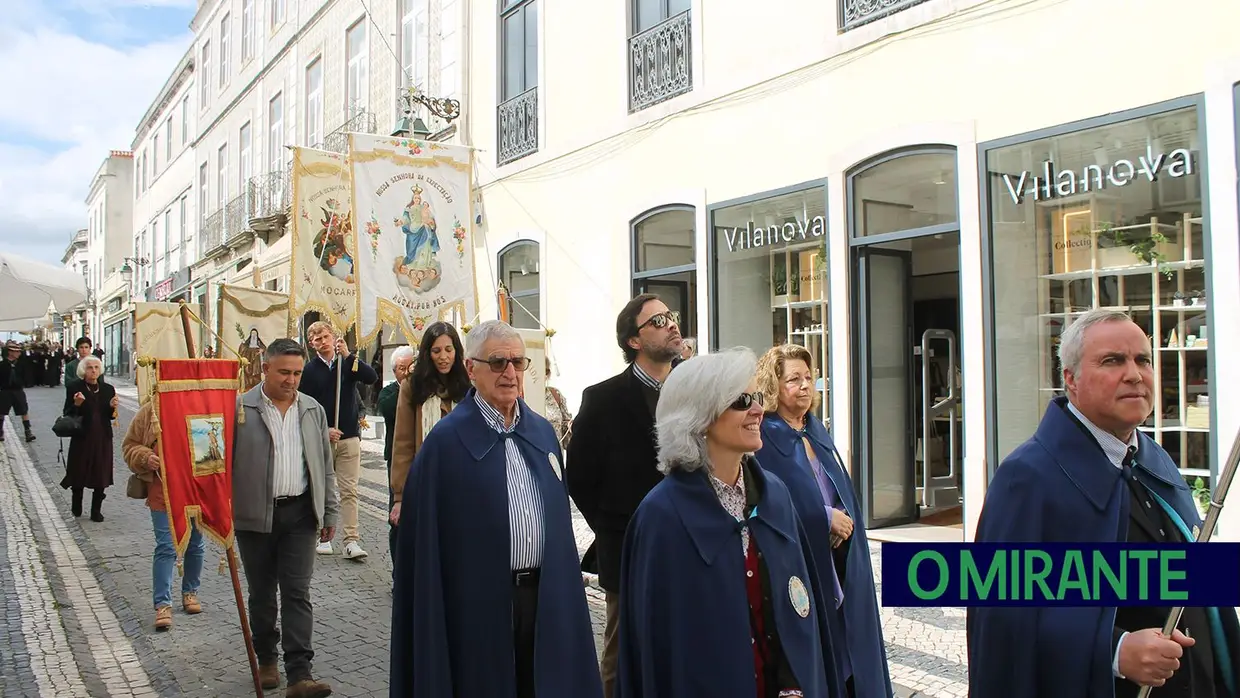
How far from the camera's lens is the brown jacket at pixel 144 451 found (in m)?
6.19

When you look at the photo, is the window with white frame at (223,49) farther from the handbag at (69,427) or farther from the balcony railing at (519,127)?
the handbag at (69,427)

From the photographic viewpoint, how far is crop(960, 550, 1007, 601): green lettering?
169 centimetres

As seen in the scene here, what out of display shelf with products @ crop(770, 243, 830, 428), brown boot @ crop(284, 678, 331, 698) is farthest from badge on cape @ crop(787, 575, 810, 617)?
display shelf with products @ crop(770, 243, 830, 428)

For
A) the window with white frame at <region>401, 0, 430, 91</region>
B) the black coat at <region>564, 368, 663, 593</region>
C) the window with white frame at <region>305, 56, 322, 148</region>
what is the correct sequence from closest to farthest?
the black coat at <region>564, 368, 663, 593</region> → the window with white frame at <region>401, 0, 430, 91</region> → the window with white frame at <region>305, 56, 322, 148</region>

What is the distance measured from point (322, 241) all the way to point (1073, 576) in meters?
9.43

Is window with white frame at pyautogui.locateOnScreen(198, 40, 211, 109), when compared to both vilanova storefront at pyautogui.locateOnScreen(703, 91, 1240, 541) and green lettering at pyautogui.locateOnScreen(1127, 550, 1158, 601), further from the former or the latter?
green lettering at pyautogui.locateOnScreen(1127, 550, 1158, 601)

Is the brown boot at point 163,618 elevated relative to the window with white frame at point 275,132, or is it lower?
lower

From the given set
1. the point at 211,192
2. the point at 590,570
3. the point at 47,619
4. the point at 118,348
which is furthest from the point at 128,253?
the point at 590,570

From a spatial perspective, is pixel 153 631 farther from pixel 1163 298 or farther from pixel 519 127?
pixel 519 127

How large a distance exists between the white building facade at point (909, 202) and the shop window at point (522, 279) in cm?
72

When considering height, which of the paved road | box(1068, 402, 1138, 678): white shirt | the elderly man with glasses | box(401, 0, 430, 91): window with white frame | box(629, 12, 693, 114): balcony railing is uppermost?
box(401, 0, 430, 91): window with white frame

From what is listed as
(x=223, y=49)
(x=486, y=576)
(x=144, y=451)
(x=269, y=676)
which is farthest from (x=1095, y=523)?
(x=223, y=49)

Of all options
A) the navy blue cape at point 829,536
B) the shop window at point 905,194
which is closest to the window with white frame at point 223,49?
the shop window at point 905,194

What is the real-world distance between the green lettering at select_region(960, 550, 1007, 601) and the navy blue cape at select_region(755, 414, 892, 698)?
1.76m
